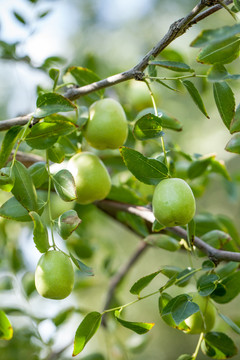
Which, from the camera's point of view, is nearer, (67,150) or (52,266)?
(52,266)

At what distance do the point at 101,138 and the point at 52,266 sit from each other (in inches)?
9.0

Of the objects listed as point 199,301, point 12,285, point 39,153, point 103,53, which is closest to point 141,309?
point 103,53

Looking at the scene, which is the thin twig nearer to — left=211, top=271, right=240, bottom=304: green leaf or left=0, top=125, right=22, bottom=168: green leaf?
left=211, top=271, right=240, bottom=304: green leaf

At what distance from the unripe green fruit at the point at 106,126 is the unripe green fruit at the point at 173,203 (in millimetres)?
158

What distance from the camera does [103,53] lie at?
7.91ft

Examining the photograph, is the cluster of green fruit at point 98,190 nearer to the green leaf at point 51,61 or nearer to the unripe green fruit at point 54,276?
the unripe green fruit at point 54,276

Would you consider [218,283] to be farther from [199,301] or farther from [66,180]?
[66,180]

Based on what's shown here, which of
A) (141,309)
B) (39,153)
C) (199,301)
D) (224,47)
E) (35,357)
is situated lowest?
(141,309)

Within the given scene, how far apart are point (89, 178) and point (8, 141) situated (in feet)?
0.51

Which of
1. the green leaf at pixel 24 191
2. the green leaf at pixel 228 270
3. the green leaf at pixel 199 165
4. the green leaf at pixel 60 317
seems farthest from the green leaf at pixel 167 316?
the green leaf at pixel 60 317

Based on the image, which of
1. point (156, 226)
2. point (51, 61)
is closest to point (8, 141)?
point (156, 226)

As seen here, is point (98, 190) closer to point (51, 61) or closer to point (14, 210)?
point (14, 210)

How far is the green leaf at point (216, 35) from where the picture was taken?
46 centimetres

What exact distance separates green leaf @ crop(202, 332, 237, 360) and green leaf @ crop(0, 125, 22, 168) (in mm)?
423
